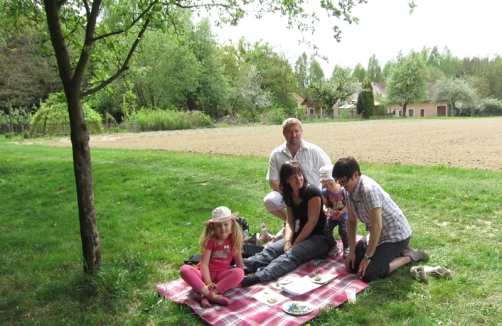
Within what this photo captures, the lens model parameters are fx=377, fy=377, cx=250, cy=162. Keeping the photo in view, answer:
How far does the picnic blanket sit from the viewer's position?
3145mm

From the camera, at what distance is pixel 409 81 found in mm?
59688

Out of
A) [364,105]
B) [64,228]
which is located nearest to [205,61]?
[364,105]

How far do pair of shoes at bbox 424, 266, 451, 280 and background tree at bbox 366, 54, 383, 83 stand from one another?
384 ft

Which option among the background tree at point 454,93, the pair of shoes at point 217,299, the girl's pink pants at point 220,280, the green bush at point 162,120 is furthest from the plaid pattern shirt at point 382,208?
the background tree at point 454,93

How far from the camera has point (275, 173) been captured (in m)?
5.31

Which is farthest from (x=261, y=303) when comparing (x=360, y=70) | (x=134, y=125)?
(x=360, y=70)

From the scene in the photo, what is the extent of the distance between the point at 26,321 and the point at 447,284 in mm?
3871

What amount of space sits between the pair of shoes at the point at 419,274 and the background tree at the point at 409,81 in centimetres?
6198

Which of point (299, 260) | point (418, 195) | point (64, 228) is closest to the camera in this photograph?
point (299, 260)

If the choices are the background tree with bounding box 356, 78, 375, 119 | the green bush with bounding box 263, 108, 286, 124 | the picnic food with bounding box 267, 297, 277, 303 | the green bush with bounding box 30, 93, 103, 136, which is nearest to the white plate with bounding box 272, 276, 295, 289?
the picnic food with bounding box 267, 297, 277, 303

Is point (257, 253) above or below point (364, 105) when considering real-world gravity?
below

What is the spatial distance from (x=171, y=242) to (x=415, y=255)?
10.1 ft

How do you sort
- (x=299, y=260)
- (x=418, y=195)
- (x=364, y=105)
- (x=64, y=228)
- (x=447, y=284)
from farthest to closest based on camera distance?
(x=364, y=105), (x=418, y=195), (x=64, y=228), (x=299, y=260), (x=447, y=284)

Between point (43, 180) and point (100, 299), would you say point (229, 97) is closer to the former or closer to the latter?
point (43, 180)
